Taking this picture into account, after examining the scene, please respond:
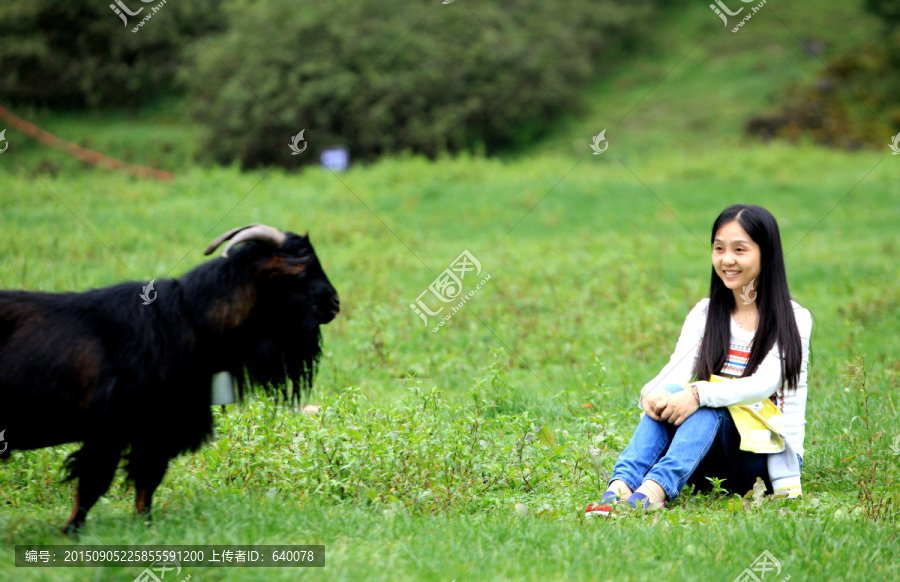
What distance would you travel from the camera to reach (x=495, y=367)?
532 centimetres

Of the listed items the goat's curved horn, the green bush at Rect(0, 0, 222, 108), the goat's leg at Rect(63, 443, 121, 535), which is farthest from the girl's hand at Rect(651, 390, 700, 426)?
the green bush at Rect(0, 0, 222, 108)

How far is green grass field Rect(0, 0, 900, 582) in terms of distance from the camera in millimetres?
3371

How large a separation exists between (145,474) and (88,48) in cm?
2640

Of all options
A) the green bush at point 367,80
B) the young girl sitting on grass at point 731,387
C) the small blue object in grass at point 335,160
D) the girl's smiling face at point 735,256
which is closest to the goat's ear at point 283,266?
the young girl sitting on grass at point 731,387

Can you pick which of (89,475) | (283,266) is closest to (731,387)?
(283,266)

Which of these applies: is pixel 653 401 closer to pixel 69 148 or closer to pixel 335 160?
pixel 335 160

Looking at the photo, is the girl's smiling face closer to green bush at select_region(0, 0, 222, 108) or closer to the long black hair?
the long black hair

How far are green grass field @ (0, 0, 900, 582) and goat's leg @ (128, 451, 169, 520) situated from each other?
9 cm

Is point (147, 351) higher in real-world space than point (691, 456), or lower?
higher

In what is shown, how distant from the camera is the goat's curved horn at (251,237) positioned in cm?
327

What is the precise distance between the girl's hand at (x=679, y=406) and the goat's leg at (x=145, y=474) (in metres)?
2.27

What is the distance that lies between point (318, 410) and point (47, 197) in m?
9.91

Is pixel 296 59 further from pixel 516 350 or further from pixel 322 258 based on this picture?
pixel 516 350

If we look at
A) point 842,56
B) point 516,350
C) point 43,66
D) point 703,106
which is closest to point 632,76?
point 703,106
